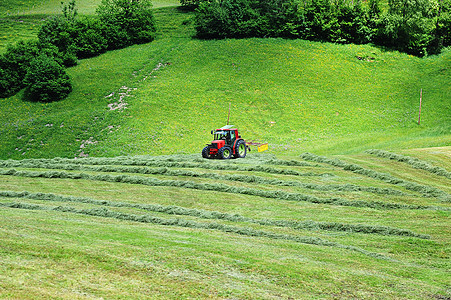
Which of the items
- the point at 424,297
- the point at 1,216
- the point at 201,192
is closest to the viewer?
the point at 424,297

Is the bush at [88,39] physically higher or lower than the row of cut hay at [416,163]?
higher

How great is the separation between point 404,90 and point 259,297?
66097 mm

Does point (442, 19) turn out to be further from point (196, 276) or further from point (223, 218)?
point (196, 276)

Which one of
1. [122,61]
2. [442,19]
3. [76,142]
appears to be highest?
[442,19]

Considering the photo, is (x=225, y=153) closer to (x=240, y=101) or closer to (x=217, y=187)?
(x=217, y=187)

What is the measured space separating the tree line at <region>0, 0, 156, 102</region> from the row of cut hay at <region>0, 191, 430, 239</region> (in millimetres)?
42460

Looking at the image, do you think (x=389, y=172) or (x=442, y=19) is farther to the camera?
(x=442, y=19)

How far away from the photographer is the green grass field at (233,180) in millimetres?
11320

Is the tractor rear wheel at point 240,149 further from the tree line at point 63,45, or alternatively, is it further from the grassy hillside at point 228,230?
the tree line at point 63,45

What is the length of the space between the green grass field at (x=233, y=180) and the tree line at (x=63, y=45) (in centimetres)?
312

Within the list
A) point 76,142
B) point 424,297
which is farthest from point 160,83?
point 424,297

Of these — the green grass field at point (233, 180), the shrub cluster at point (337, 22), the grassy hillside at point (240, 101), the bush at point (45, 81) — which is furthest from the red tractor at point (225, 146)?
the shrub cluster at point (337, 22)

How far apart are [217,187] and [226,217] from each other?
6008 millimetres

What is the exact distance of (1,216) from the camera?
637 inches
